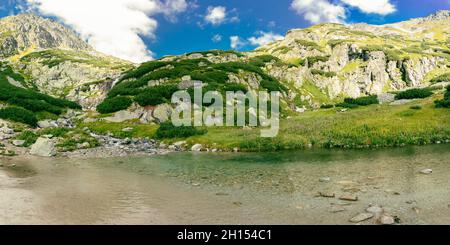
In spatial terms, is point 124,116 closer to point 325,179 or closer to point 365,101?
point 365,101

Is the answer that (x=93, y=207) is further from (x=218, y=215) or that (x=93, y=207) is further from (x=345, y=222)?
(x=345, y=222)

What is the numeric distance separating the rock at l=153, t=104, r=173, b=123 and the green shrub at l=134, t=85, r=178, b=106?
226 centimetres

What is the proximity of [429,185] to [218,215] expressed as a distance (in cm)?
1523

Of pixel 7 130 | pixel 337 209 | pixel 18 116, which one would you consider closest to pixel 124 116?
pixel 18 116

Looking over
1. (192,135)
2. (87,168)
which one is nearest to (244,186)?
(87,168)

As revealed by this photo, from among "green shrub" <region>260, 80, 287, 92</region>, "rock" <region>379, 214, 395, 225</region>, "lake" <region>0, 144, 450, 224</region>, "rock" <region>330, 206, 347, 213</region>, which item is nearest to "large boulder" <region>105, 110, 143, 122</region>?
"lake" <region>0, 144, 450, 224</region>

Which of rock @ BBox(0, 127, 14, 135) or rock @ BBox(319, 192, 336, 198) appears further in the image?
rock @ BBox(0, 127, 14, 135)

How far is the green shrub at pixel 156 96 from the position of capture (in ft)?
330

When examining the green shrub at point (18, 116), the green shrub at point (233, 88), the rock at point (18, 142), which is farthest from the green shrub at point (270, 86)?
the rock at point (18, 142)

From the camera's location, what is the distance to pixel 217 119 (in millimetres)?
87688

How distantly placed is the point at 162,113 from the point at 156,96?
8088 millimetres

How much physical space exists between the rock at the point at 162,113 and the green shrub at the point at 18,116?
2816 cm

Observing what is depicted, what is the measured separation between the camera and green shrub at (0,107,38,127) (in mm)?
77438

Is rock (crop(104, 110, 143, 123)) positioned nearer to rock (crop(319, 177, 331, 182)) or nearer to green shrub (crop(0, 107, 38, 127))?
green shrub (crop(0, 107, 38, 127))
